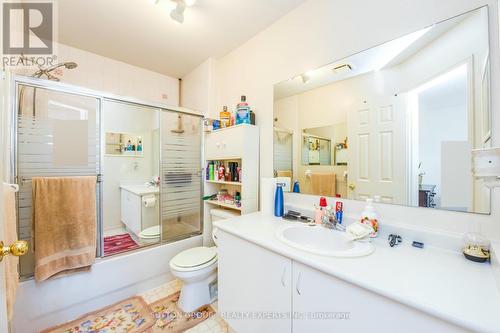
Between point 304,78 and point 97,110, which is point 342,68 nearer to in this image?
point 304,78

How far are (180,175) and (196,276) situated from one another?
1.06 m

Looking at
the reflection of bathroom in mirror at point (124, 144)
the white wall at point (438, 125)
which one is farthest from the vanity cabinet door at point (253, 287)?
the reflection of bathroom in mirror at point (124, 144)

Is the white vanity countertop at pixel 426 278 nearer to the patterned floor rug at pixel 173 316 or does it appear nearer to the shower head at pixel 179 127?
the patterned floor rug at pixel 173 316

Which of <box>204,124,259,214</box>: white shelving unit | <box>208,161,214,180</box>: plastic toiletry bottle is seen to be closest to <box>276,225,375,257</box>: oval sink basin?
<box>204,124,259,214</box>: white shelving unit

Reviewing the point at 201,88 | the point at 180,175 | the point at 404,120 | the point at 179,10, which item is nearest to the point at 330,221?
the point at 404,120

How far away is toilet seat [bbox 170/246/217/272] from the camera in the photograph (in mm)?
1596

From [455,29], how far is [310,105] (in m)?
0.82

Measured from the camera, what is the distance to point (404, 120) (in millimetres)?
1164

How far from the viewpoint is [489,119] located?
0.91 m

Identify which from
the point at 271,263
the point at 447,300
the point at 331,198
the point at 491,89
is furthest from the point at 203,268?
the point at 491,89

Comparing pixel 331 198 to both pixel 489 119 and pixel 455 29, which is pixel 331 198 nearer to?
pixel 489 119

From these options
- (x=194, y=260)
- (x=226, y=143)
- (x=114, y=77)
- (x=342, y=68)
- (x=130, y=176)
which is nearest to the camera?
(x=342, y=68)

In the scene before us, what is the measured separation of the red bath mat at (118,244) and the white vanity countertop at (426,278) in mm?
1464

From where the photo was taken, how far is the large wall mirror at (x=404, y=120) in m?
0.97
